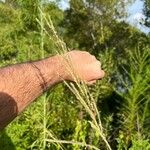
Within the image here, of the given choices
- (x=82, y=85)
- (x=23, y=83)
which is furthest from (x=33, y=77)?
(x=82, y=85)

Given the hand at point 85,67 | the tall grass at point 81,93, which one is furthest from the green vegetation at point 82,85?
the hand at point 85,67

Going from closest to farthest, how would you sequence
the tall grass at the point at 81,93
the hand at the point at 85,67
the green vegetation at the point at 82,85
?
1. the tall grass at the point at 81,93
2. the hand at the point at 85,67
3. the green vegetation at the point at 82,85

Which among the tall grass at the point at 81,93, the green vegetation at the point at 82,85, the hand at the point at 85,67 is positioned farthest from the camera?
the green vegetation at the point at 82,85

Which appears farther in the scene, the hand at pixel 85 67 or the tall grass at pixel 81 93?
the hand at pixel 85 67

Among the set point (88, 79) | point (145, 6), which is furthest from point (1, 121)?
point (145, 6)

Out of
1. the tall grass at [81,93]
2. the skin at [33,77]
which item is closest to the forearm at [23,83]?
the skin at [33,77]

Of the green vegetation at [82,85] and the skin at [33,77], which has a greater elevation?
the skin at [33,77]

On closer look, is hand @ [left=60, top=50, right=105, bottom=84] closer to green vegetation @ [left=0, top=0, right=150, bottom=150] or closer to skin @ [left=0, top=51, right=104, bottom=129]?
skin @ [left=0, top=51, right=104, bottom=129]

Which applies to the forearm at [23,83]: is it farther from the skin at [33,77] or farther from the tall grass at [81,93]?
the tall grass at [81,93]

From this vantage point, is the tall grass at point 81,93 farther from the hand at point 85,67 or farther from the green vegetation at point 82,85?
the hand at point 85,67
